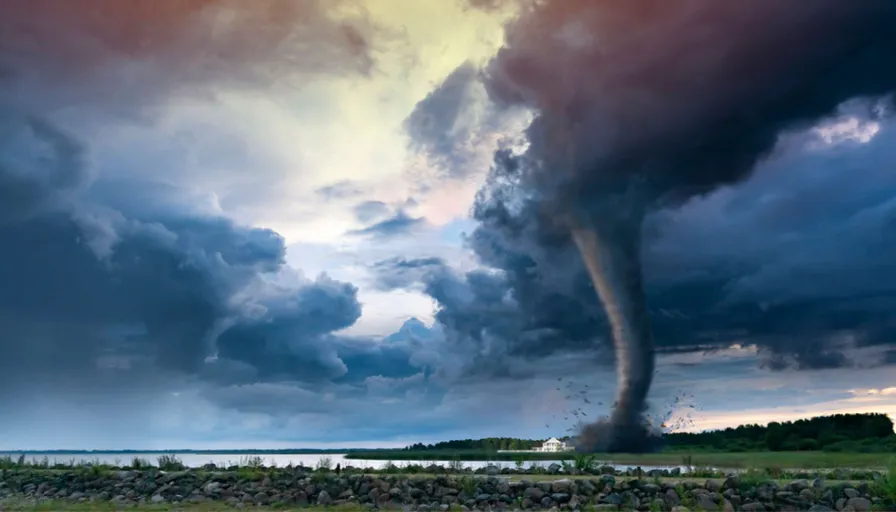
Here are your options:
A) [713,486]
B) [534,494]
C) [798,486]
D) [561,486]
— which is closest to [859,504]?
[798,486]

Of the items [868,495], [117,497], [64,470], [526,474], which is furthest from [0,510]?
[868,495]

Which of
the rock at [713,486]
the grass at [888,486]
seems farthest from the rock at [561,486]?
the grass at [888,486]

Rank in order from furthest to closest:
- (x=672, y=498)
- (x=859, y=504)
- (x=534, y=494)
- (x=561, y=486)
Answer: (x=561, y=486), (x=534, y=494), (x=672, y=498), (x=859, y=504)

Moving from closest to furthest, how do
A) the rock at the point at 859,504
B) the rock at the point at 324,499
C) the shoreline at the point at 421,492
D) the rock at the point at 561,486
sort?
1. the rock at the point at 859,504
2. the shoreline at the point at 421,492
3. the rock at the point at 561,486
4. the rock at the point at 324,499

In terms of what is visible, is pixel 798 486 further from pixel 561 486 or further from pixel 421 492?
pixel 421 492

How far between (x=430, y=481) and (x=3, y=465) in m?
29.4

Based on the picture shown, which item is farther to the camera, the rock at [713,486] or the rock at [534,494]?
the rock at [534,494]

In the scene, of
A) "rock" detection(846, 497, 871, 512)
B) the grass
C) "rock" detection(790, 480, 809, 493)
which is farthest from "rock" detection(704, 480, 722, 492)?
the grass

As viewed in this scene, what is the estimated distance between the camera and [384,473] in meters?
37.3

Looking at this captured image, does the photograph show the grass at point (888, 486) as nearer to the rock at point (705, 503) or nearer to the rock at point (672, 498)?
the rock at point (705, 503)

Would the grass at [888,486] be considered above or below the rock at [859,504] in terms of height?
above

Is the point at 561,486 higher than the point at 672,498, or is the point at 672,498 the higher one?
the point at 561,486

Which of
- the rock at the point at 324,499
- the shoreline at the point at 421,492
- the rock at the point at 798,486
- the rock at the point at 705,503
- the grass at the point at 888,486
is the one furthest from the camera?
the rock at the point at 324,499

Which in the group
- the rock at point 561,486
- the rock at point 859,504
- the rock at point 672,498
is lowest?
the rock at point 859,504
